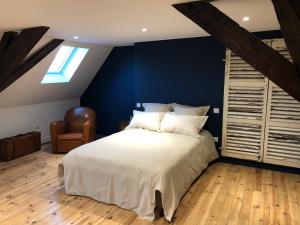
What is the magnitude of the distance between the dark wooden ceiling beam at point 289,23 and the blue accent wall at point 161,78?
213 cm

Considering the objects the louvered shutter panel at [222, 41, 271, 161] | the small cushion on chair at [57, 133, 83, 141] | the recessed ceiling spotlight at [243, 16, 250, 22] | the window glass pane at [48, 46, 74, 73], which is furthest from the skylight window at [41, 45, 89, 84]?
the recessed ceiling spotlight at [243, 16, 250, 22]

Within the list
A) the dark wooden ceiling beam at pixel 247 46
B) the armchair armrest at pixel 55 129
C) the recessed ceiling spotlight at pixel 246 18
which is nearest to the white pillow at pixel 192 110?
the recessed ceiling spotlight at pixel 246 18

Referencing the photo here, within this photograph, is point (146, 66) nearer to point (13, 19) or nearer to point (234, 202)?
point (13, 19)

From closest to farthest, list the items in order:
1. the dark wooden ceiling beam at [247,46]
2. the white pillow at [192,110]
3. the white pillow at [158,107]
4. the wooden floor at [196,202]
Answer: the dark wooden ceiling beam at [247,46]
the wooden floor at [196,202]
the white pillow at [192,110]
the white pillow at [158,107]

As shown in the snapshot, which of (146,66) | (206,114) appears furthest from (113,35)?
(206,114)

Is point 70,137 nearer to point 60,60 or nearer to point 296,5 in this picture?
point 60,60

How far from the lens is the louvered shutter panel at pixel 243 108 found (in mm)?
3684

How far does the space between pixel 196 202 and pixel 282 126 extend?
6.02 feet

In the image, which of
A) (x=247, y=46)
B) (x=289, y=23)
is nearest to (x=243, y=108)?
(x=247, y=46)

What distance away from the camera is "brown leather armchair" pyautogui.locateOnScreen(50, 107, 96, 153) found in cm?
446

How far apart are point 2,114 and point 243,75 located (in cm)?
426

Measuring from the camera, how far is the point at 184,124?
12.3 ft

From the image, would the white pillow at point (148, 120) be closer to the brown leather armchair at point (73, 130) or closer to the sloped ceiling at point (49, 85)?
the brown leather armchair at point (73, 130)

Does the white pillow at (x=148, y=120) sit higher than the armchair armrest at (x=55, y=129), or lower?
higher
